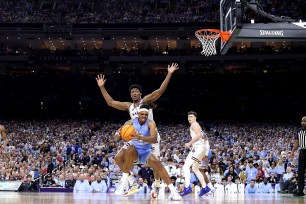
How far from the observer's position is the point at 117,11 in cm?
→ 4488

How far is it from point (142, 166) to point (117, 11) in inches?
908

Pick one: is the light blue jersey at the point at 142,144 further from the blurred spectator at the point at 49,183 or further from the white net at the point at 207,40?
the white net at the point at 207,40

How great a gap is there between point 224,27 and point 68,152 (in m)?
12.8

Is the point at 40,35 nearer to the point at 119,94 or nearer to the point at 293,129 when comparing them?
the point at 119,94

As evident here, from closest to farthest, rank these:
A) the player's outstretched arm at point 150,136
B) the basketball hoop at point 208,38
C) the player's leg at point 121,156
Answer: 1. the player's outstretched arm at point 150,136
2. the player's leg at point 121,156
3. the basketball hoop at point 208,38

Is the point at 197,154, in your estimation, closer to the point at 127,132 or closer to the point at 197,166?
the point at 197,166

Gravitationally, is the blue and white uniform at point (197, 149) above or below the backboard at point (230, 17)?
below

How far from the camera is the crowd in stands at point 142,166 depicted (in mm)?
22781

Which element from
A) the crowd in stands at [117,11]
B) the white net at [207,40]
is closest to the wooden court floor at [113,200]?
the white net at [207,40]

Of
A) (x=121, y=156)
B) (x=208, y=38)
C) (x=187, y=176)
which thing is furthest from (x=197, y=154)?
(x=208, y=38)

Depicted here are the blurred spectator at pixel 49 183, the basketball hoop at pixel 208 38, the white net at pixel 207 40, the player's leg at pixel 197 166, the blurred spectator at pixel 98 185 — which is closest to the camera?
the player's leg at pixel 197 166

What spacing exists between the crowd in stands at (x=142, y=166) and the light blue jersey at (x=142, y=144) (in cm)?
956

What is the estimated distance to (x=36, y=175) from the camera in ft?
82.2

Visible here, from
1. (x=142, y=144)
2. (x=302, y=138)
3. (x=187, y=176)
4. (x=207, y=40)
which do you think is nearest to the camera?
(x=142, y=144)
